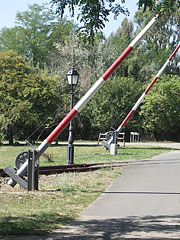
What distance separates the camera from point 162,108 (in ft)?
138

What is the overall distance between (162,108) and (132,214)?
35.0 m

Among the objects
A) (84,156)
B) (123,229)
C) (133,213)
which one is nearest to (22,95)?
(84,156)

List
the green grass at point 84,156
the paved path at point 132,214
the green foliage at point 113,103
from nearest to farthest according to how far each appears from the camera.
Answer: the paved path at point 132,214, the green grass at point 84,156, the green foliage at point 113,103

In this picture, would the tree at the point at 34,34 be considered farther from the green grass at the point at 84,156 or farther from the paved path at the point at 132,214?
the paved path at the point at 132,214

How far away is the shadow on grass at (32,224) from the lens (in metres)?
6.18

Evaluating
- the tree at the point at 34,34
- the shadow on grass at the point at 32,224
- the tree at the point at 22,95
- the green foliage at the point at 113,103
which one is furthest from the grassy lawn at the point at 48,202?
the tree at the point at 34,34

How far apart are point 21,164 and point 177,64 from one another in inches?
1850

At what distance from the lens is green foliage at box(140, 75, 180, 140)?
1652 inches

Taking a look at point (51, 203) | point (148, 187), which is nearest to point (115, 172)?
point (148, 187)

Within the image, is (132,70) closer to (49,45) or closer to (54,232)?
(49,45)

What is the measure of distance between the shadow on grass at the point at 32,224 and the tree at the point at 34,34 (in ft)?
160

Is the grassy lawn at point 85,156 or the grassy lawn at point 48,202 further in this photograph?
the grassy lawn at point 85,156

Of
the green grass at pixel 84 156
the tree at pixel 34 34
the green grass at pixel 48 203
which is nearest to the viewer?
the green grass at pixel 48 203

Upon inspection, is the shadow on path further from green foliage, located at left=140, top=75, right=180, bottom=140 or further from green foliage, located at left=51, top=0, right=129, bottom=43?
green foliage, located at left=140, top=75, right=180, bottom=140
